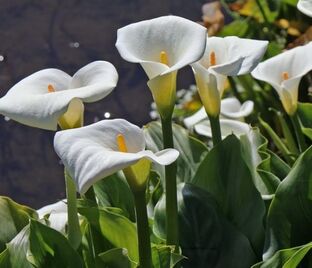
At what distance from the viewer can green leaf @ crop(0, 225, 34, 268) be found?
99 cm

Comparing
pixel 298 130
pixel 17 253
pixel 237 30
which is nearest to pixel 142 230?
pixel 17 253

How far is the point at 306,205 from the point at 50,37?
198 cm

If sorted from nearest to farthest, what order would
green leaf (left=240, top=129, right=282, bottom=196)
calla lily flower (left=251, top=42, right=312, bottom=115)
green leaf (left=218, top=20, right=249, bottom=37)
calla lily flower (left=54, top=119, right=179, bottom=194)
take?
calla lily flower (left=54, top=119, right=179, bottom=194) < green leaf (left=240, top=129, right=282, bottom=196) < calla lily flower (left=251, top=42, right=312, bottom=115) < green leaf (left=218, top=20, right=249, bottom=37)

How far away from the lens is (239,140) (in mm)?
1120

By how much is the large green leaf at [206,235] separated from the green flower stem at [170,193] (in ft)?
0.26

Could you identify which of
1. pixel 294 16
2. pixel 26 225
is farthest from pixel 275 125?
pixel 26 225

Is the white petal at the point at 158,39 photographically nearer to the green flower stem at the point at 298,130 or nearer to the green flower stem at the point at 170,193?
the green flower stem at the point at 170,193

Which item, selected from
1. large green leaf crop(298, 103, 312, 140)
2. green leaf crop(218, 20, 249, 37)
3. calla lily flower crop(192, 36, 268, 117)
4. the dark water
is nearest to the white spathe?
calla lily flower crop(192, 36, 268, 117)

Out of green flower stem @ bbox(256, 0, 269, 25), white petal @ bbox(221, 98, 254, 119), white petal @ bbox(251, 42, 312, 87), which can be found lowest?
green flower stem @ bbox(256, 0, 269, 25)

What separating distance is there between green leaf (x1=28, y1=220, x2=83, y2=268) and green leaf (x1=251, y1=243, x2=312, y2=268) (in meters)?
0.22

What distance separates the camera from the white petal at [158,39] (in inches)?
38.3

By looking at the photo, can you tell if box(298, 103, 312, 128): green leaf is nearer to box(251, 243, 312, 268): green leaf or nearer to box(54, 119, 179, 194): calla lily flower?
box(251, 243, 312, 268): green leaf

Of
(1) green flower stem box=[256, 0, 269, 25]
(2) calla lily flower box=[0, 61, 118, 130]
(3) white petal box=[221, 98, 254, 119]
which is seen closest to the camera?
(2) calla lily flower box=[0, 61, 118, 130]

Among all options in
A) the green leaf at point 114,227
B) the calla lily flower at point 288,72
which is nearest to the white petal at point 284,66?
the calla lily flower at point 288,72
